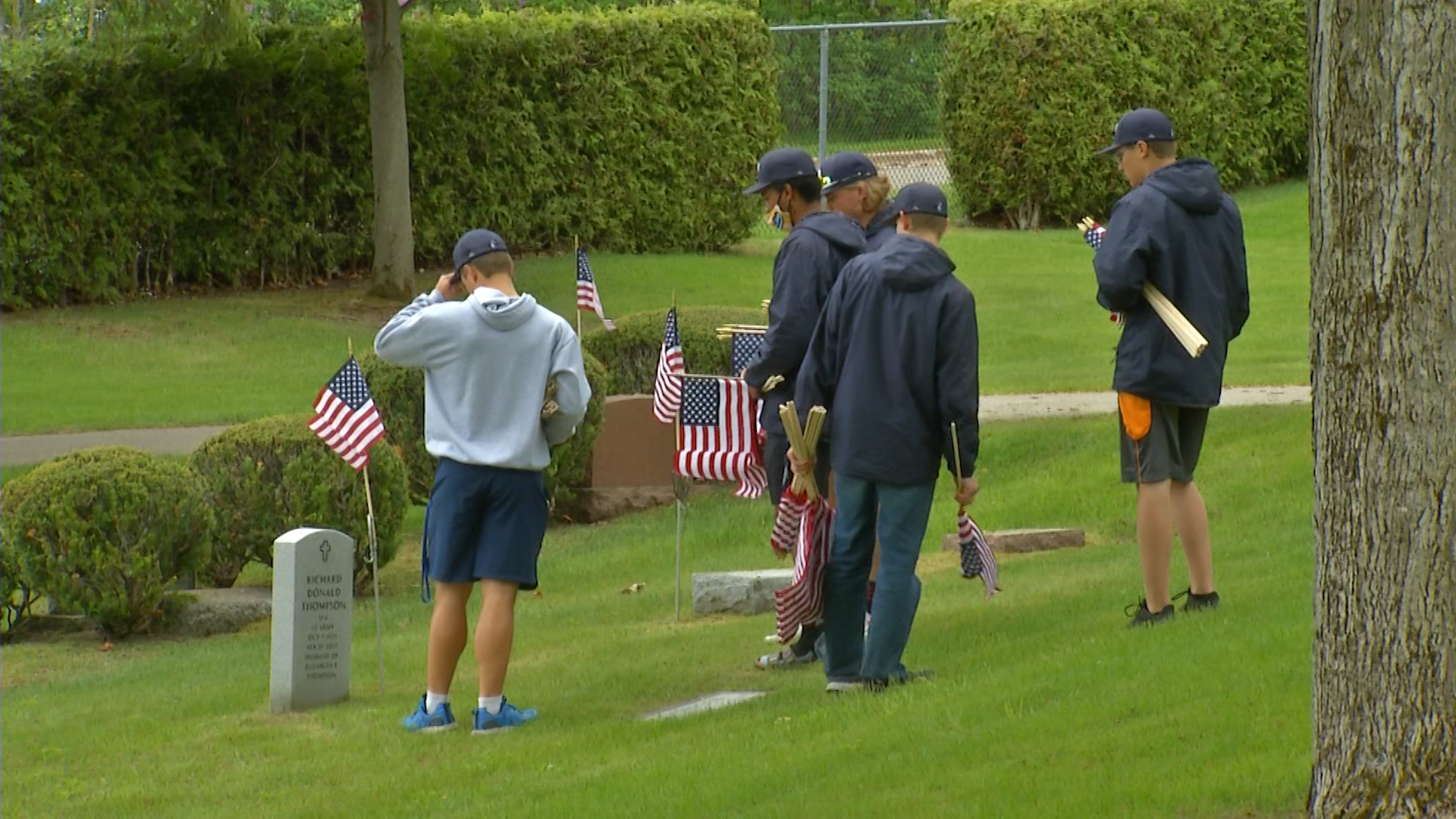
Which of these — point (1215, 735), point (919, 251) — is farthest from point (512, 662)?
point (1215, 735)

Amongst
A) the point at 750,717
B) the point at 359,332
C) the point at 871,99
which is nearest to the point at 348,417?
the point at 750,717

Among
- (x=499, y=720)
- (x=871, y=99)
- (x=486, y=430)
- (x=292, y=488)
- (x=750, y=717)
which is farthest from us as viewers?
(x=871, y=99)

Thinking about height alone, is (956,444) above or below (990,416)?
above

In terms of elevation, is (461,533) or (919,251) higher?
(919,251)

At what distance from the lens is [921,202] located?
7.15 m

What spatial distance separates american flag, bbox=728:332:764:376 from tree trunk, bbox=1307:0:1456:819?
4950 mm

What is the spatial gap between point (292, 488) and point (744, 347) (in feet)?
10.5

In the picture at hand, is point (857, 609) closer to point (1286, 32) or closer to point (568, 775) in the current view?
point (568, 775)

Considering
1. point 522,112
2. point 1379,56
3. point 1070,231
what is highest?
point 1379,56

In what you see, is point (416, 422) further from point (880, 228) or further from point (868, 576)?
point (868, 576)

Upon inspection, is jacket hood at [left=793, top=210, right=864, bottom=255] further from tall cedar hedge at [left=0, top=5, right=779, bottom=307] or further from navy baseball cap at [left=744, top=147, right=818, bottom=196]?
tall cedar hedge at [left=0, top=5, right=779, bottom=307]

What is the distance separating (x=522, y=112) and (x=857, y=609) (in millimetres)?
17748

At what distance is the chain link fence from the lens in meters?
28.5

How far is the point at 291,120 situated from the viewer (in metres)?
22.6
